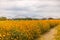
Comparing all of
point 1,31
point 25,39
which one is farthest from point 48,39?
point 1,31

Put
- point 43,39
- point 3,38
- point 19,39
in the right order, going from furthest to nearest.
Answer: point 43,39 → point 19,39 → point 3,38

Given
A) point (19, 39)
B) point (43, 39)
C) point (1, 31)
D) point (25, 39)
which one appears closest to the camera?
point (1, 31)

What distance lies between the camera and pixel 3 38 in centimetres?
933

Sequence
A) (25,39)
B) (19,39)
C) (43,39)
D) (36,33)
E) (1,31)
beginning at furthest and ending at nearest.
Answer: (36,33)
(43,39)
(25,39)
(19,39)
(1,31)

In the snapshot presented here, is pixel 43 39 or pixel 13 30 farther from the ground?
pixel 13 30

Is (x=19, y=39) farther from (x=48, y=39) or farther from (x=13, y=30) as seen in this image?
(x=48, y=39)

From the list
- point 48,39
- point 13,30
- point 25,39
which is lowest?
point 48,39

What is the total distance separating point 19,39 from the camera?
1133 cm

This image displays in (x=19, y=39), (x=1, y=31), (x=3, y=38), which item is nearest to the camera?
(x=3, y=38)

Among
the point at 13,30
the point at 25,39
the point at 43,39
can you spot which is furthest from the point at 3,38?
the point at 43,39

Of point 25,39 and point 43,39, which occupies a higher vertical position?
point 25,39

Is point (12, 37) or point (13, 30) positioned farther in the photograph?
point (13, 30)

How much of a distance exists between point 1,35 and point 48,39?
589 cm

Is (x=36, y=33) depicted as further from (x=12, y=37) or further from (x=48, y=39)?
(x=12, y=37)
